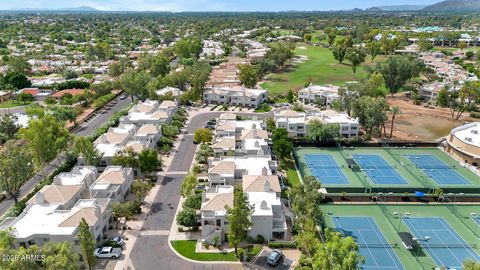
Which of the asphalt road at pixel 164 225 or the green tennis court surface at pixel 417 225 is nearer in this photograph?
the asphalt road at pixel 164 225

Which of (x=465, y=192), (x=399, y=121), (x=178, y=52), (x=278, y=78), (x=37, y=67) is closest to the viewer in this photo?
(x=465, y=192)

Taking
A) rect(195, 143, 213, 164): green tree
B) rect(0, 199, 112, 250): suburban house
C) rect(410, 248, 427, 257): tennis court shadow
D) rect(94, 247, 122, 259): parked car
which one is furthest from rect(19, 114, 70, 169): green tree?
rect(410, 248, 427, 257): tennis court shadow

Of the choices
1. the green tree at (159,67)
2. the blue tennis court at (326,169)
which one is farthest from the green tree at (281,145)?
the green tree at (159,67)

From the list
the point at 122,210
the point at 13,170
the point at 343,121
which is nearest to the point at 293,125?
the point at 343,121

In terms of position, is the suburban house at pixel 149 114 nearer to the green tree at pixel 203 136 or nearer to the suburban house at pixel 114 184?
the green tree at pixel 203 136

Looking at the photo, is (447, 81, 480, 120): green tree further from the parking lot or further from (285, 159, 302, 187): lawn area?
the parking lot

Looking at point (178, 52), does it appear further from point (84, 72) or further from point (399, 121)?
point (399, 121)

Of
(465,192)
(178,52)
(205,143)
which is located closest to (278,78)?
(178,52)
